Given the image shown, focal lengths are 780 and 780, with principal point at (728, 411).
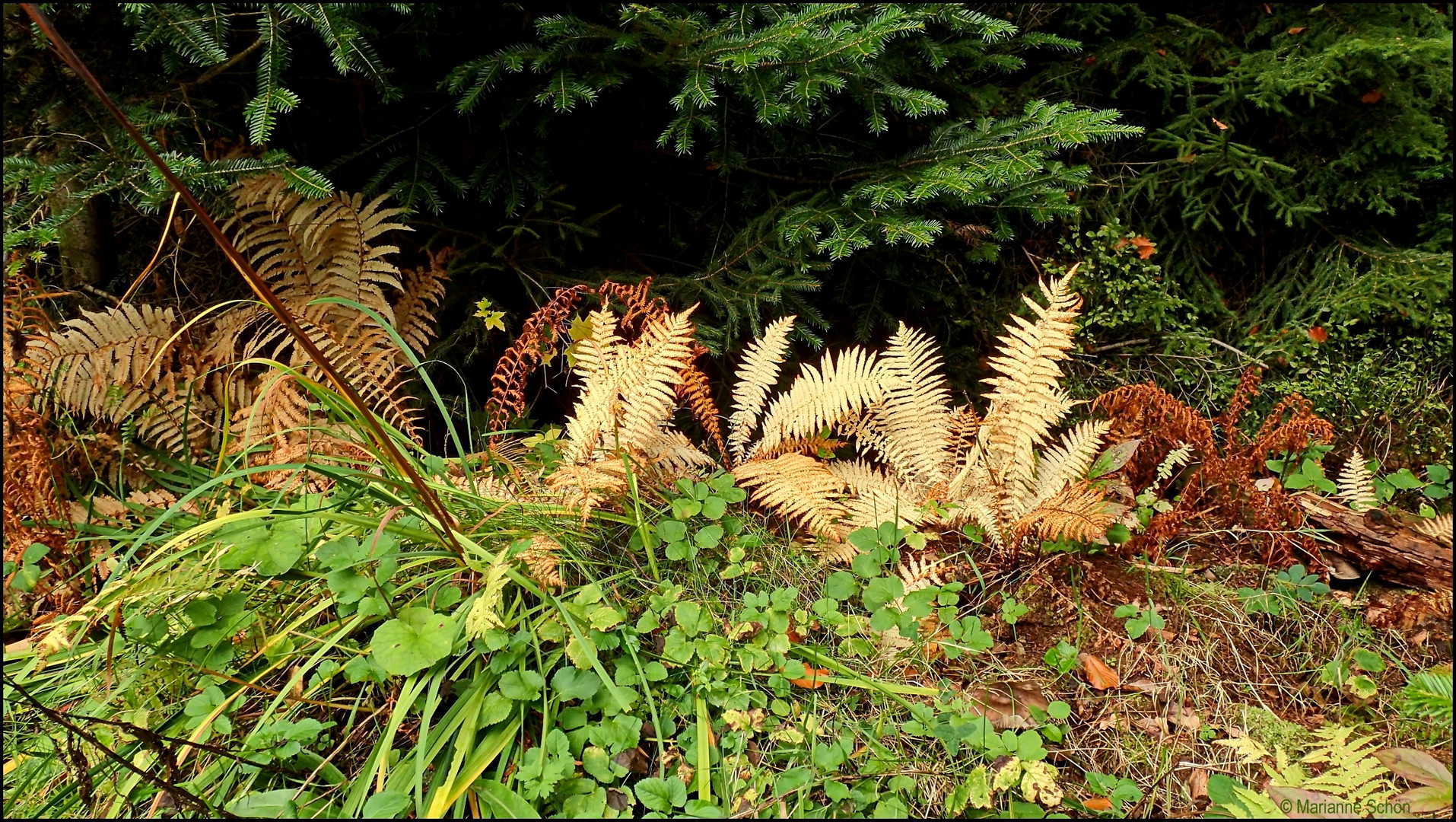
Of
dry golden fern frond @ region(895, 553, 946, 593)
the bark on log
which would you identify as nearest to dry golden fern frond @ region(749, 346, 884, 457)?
dry golden fern frond @ region(895, 553, 946, 593)

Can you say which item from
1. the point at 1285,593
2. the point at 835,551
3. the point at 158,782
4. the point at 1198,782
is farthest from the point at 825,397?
the point at 158,782

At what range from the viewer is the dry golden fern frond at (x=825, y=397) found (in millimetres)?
2143

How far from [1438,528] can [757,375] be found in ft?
5.88

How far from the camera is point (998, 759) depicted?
1687 mm

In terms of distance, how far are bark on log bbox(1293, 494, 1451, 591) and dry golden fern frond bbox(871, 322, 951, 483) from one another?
110 cm

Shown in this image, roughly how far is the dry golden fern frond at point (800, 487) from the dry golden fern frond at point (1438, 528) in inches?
59.0

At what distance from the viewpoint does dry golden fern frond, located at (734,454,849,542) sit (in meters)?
2.04

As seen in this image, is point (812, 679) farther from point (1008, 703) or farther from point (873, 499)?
point (873, 499)

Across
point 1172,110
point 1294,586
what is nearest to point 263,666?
point 1294,586

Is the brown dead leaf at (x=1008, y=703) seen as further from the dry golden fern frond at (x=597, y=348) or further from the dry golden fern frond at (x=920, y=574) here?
the dry golden fern frond at (x=597, y=348)

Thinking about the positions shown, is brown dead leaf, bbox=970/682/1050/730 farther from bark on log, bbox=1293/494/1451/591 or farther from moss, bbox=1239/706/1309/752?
bark on log, bbox=1293/494/1451/591

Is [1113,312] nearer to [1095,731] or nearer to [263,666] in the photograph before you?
[1095,731]

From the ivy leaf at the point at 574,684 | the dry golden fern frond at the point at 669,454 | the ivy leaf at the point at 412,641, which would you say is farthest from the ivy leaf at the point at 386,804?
the dry golden fern frond at the point at 669,454

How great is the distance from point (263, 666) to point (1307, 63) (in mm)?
3800
